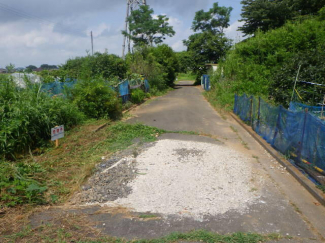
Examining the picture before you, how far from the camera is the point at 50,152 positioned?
24.5 feet

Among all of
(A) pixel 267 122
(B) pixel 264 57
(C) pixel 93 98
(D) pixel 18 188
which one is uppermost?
(B) pixel 264 57

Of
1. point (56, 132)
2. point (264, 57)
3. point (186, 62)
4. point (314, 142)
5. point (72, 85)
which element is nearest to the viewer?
point (314, 142)

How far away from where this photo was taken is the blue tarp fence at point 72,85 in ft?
38.3

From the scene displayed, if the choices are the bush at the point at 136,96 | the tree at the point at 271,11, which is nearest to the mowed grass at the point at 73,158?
the bush at the point at 136,96

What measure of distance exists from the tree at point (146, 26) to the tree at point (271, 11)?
1889cm

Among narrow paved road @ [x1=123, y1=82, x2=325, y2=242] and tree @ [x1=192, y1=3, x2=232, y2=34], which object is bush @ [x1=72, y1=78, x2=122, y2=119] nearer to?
narrow paved road @ [x1=123, y1=82, x2=325, y2=242]

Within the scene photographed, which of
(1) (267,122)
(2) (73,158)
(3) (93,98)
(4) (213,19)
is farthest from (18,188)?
(4) (213,19)

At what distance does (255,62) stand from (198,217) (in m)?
16.7

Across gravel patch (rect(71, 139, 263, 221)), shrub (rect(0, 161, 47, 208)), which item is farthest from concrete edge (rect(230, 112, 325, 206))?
shrub (rect(0, 161, 47, 208))

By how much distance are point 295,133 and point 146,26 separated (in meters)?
41.9

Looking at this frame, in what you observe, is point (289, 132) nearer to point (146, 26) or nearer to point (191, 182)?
point (191, 182)

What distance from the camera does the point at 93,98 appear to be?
11.2m

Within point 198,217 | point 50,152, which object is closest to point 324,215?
point 198,217

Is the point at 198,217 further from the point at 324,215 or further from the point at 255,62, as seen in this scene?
the point at 255,62
